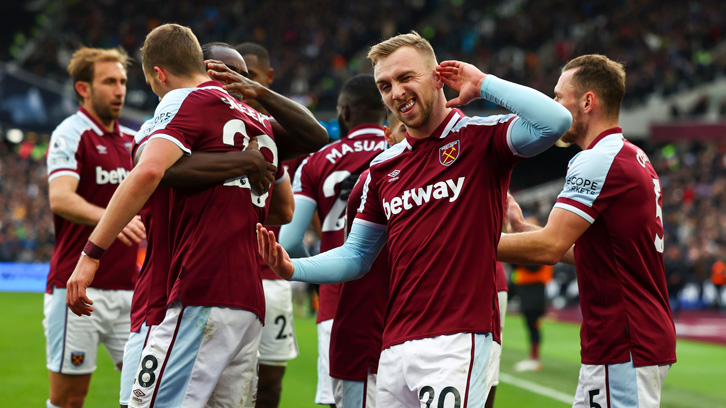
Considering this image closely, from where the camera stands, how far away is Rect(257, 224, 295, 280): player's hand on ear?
3678 mm

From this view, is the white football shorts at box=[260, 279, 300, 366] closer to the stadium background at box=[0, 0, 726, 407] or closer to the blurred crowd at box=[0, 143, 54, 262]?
the stadium background at box=[0, 0, 726, 407]

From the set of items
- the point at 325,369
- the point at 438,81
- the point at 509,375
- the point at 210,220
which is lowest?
the point at 509,375

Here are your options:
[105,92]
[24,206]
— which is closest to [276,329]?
[105,92]

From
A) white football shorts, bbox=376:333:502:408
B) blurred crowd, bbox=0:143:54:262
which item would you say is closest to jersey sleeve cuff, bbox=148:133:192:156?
white football shorts, bbox=376:333:502:408

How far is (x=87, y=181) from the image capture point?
6055mm

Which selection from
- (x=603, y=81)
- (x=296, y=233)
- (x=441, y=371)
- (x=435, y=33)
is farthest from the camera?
(x=435, y=33)

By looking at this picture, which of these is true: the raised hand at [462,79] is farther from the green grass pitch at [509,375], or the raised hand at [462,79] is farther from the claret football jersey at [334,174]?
the green grass pitch at [509,375]

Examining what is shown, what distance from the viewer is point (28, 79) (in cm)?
2809

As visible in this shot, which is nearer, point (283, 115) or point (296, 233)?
point (283, 115)

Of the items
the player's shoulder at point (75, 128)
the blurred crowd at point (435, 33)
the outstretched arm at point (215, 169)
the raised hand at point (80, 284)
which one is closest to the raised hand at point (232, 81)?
the outstretched arm at point (215, 169)

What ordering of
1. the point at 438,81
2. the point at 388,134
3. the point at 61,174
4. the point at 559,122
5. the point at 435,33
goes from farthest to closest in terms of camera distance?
the point at 435,33, the point at 61,174, the point at 388,134, the point at 438,81, the point at 559,122

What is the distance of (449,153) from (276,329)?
3.08 meters

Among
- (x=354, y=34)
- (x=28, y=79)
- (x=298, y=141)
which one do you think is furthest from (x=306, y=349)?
(x=354, y=34)

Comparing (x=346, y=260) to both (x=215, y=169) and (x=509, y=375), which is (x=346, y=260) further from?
(x=509, y=375)
